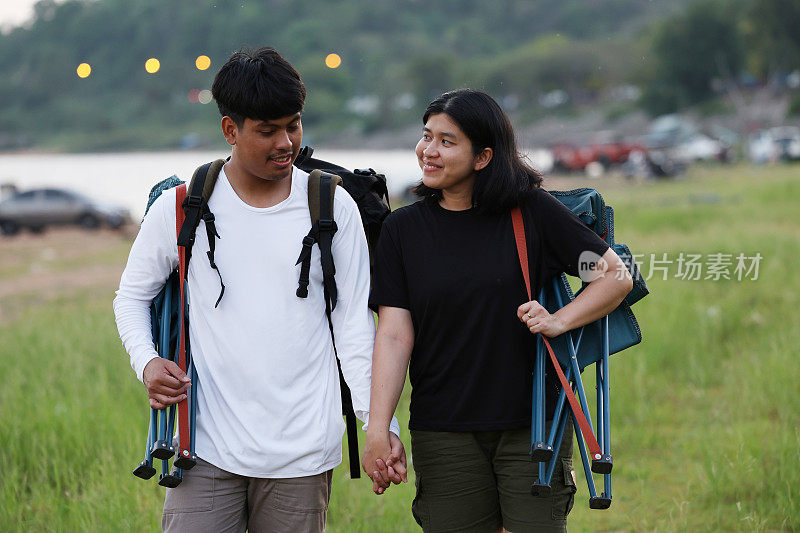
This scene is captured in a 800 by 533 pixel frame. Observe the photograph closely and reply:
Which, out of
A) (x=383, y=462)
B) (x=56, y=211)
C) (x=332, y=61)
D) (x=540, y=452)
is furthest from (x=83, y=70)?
(x=56, y=211)

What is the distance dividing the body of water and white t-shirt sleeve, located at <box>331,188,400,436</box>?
4703 cm

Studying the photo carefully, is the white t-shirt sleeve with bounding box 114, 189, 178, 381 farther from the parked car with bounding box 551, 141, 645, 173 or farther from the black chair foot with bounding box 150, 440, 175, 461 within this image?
the parked car with bounding box 551, 141, 645, 173

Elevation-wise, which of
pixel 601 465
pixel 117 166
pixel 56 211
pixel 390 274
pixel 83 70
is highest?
pixel 117 166

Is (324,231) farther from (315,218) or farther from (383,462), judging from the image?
(383,462)

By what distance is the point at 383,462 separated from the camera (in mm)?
2703

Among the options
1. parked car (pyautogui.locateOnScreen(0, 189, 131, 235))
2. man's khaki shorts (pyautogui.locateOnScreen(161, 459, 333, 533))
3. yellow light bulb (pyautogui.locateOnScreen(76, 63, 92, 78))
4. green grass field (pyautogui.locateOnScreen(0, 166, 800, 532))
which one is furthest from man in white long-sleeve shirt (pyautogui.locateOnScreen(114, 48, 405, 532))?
parked car (pyautogui.locateOnScreen(0, 189, 131, 235))

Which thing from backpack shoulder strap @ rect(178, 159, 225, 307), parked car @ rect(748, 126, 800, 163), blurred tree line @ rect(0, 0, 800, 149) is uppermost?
blurred tree line @ rect(0, 0, 800, 149)

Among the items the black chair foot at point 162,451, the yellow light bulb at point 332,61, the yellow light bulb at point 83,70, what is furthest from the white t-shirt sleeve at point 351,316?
the yellow light bulb at point 83,70

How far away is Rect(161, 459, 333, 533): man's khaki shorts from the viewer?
2.63m

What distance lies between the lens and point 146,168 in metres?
80.8

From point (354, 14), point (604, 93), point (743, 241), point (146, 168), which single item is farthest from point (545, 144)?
point (743, 241)

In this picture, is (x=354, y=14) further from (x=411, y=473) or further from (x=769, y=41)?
(x=411, y=473)

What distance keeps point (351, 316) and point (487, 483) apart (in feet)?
2.06

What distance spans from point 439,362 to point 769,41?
60930 mm
